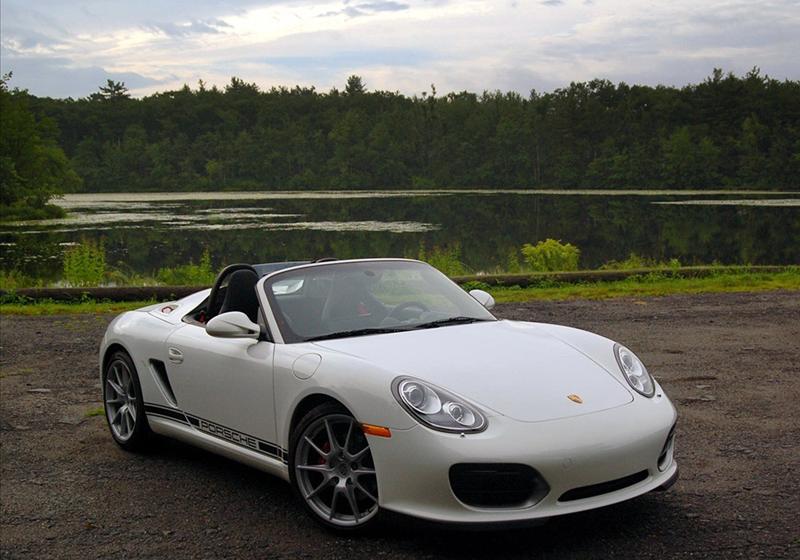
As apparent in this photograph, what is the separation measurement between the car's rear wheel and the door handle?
1.42 m

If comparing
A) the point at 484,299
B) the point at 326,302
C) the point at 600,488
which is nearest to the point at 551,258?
the point at 484,299

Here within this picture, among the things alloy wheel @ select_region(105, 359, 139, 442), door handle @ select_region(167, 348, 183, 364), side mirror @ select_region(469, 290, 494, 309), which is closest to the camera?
door handle @ select_region(167, 348, 183, 364)

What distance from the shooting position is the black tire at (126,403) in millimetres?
6465

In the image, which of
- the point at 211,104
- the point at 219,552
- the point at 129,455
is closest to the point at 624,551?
the point at 219,552

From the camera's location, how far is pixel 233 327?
5281mm

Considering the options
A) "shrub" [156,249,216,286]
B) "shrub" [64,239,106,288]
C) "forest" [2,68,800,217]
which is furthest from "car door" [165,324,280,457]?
"forest" [2,68,800,217]

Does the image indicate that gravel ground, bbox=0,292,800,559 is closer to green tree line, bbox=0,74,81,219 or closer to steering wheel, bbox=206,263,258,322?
steering wheel, bbox=206,263,258,322

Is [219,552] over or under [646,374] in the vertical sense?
under

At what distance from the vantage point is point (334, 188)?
12769 cm

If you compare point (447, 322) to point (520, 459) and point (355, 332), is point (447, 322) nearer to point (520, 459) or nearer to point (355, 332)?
point (355, 332)

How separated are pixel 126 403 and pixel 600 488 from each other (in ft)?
12.0

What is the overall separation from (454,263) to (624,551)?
1584 cm

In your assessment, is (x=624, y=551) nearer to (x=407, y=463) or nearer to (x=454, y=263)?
(x=407, y=463)

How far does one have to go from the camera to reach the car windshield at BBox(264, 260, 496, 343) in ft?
17.5
